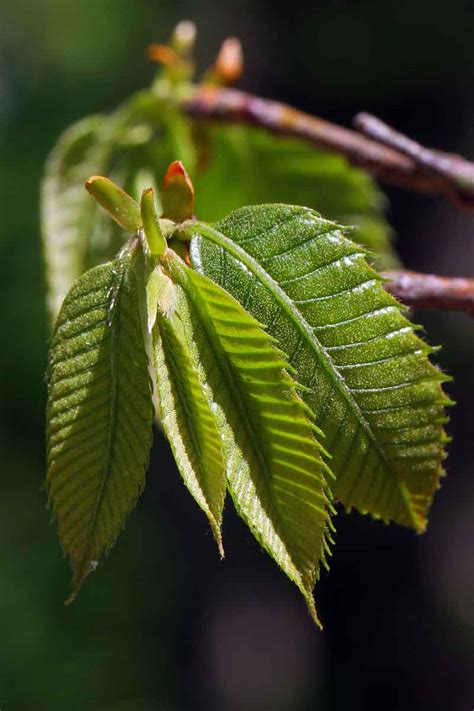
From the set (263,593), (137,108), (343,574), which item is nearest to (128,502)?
(137,108)

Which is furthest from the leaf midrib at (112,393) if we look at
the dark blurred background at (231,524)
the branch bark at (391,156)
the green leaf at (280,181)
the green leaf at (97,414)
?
the dark blurred background at (231,524)

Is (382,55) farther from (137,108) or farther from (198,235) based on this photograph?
(198,235)

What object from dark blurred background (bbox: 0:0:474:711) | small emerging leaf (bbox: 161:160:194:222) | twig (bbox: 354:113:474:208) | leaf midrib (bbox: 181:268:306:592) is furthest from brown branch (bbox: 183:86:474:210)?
dark blurred background (bbox: 0:0:474:711)

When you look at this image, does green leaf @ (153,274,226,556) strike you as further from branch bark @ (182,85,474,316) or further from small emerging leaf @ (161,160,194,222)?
branch bark @ (182,85,474,316)

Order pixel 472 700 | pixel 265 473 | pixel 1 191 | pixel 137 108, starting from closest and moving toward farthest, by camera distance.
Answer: pixel 265 473, pixel 137 108, pixel 1 191, pixel 472 700

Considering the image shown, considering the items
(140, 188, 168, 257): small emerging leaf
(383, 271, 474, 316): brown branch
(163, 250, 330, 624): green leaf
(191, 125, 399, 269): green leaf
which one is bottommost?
(163, 250, 330, 624): green leaf

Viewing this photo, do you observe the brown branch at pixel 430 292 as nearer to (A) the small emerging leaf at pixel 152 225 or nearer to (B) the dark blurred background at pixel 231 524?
(A) the small emerging leaf at pixel 152 225
